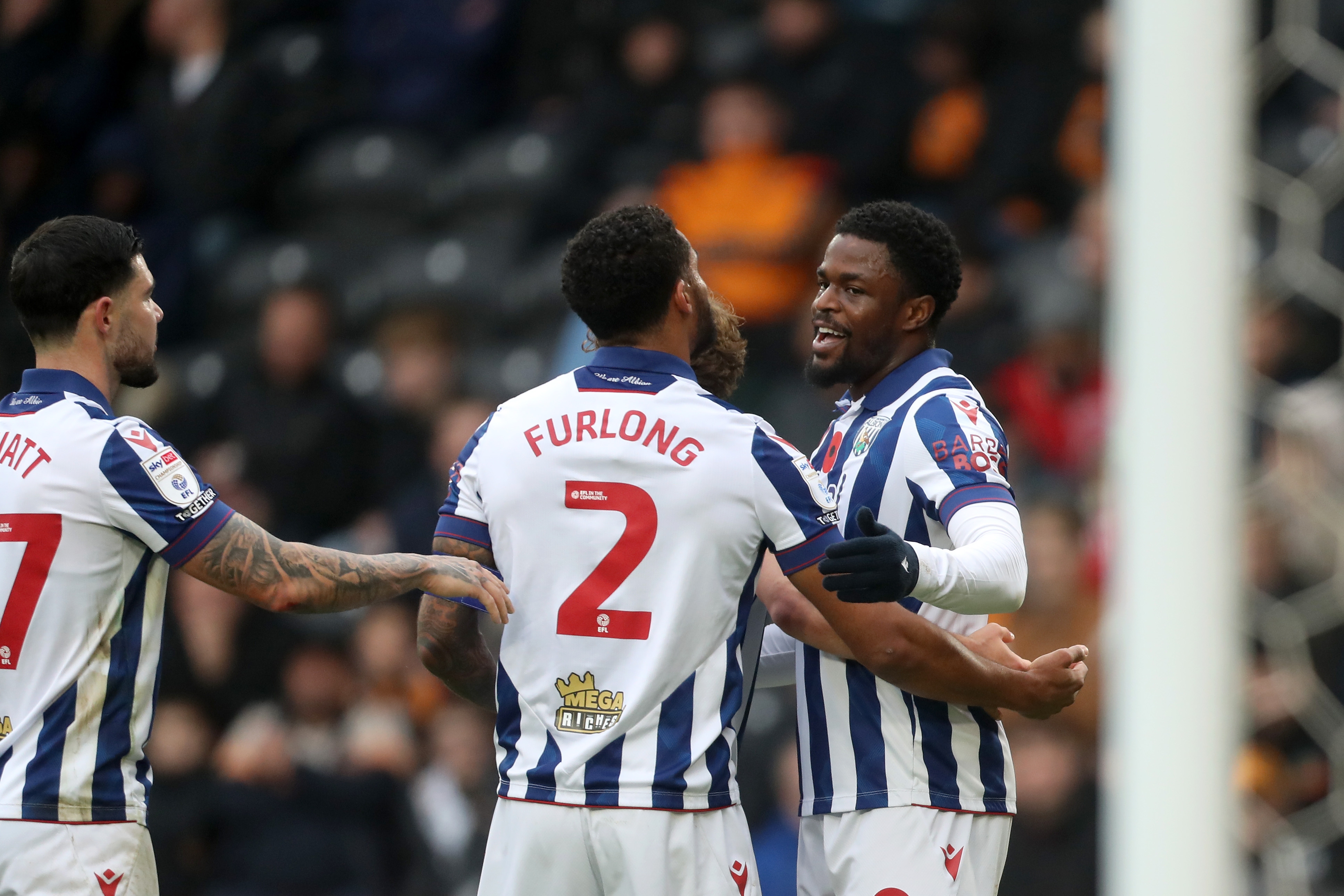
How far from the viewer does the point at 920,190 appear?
283 inches

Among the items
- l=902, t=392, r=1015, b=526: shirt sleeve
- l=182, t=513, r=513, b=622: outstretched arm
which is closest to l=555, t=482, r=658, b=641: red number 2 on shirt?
l=182, t=513, r=513, b=622: outstretched arm

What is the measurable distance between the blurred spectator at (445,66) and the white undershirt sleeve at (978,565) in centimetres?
643

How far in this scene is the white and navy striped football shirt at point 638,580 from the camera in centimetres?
309

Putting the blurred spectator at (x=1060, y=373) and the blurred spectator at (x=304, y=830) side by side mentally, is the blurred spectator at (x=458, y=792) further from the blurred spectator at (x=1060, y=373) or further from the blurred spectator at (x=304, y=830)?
the blurred spectator at (x=1060, y=373)

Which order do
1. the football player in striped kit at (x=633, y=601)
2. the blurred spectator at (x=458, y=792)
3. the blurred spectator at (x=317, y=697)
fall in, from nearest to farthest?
the football player in striped kit at (x=633, y=601)
the blurred spectator at (x=458, y=792)
the blurred spectator at (x=317, y=697)

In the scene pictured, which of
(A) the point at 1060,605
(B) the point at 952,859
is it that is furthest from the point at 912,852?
(A) the point at 1060,605

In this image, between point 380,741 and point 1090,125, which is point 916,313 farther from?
point 380,741

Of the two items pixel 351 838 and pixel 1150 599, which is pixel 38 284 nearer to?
pixel 1150 599

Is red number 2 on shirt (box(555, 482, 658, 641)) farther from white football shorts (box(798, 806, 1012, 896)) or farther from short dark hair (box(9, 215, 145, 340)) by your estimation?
short dark hair (box(9, 215, 145, 340))

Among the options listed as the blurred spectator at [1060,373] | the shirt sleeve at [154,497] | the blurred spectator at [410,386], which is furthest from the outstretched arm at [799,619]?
the blurred spectator at [410,386]

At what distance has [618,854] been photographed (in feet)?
10.0

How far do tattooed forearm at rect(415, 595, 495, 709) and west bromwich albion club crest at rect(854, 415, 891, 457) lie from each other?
94 cm

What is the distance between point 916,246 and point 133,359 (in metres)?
1.81

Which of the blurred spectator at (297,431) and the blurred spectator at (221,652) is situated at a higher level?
the blurred spectator at (297,431)
